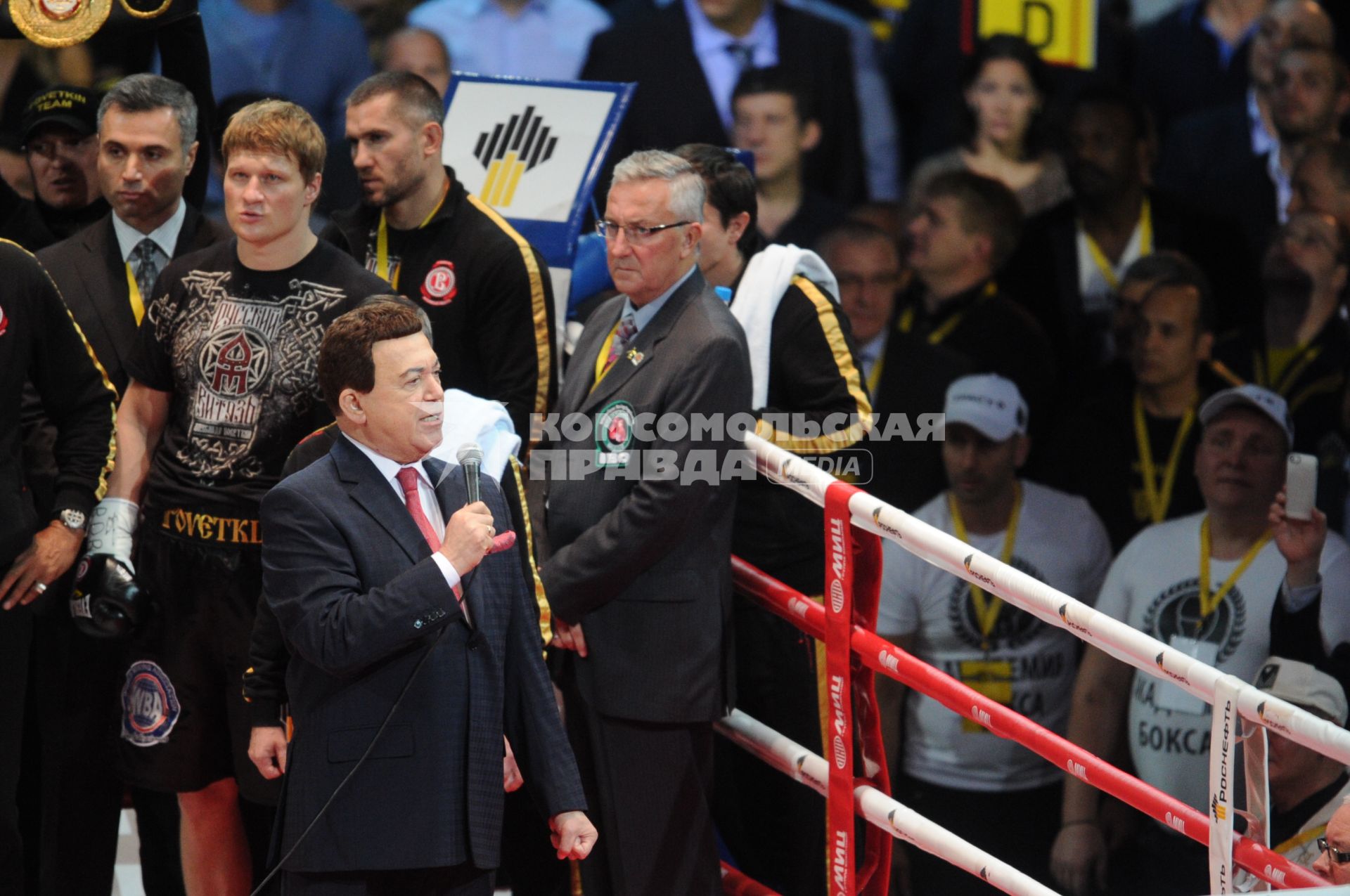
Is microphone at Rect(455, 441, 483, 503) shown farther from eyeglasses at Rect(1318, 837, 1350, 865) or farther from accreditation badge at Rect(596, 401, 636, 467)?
eyeglasses at Rect(1318, 837, 1350, 865)

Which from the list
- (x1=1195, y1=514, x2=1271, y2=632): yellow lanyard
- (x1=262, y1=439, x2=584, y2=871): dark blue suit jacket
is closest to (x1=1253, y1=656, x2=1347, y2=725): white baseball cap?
(x1=1195, y1=514, x2=1271, y2=632): yellow lanyard

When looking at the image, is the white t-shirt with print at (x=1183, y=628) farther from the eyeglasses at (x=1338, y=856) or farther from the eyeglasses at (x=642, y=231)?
the eyeglasses at (x=642, y=231)

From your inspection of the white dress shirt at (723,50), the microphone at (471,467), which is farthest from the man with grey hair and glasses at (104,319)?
the white dress shirt at (723,50)

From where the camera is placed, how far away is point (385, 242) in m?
4.37

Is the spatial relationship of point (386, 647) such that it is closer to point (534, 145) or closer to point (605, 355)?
point (605, 355)

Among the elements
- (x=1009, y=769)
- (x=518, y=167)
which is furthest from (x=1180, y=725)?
(x=518, y=167)

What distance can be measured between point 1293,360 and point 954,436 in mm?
1216

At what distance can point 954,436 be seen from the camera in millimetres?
5805

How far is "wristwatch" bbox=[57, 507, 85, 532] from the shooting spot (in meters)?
3.88

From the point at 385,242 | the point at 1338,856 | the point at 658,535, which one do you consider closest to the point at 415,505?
the point at 658,535

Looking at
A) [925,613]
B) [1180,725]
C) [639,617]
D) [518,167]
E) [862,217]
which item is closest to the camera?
[639,617]

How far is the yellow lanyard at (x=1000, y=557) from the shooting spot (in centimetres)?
557

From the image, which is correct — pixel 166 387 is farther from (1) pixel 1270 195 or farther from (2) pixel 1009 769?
(1) pixel 1270 195

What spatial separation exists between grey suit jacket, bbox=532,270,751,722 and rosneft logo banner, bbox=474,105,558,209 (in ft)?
3.62
